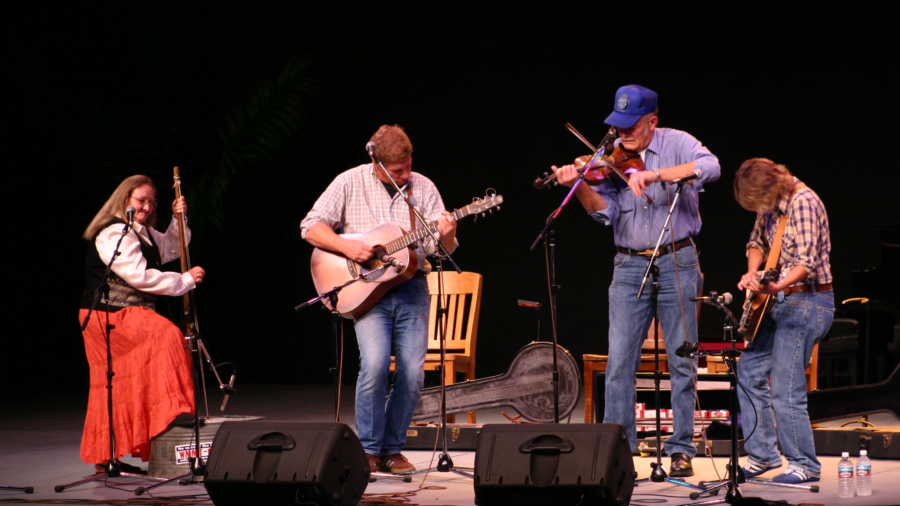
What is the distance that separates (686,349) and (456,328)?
2.62m

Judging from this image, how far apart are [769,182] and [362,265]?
181 cm

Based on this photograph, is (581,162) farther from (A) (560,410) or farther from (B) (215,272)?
(B) (215,272)

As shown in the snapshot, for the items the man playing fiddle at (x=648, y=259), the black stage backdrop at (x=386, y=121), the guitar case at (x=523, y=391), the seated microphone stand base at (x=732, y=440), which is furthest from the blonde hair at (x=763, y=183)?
the black stage backdrop at (x=386, y=121)

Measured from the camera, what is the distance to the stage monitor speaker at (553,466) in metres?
2.95

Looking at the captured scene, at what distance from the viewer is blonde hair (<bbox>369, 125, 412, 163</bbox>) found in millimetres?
4348

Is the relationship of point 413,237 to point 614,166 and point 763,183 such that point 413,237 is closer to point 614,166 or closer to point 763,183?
point 614,166

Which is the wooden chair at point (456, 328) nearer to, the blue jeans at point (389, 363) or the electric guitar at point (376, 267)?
the blue jeans at point (389, 363)

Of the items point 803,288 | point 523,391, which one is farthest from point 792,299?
point 523,391

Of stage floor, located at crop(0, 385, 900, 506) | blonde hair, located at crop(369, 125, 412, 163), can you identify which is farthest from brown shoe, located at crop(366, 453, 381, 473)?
blonde hair, located at crop(369, 125, 412, 163)

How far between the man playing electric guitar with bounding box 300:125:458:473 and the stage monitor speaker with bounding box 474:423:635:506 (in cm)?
133

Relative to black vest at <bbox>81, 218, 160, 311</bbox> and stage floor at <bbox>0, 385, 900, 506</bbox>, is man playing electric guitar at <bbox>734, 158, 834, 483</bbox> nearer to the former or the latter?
stage floor at <bbox>0, 385, 900, 506</bbox>

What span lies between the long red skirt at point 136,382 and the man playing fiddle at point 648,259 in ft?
6.67

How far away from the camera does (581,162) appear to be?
12.8ft

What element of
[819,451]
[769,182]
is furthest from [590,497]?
[819,451]
